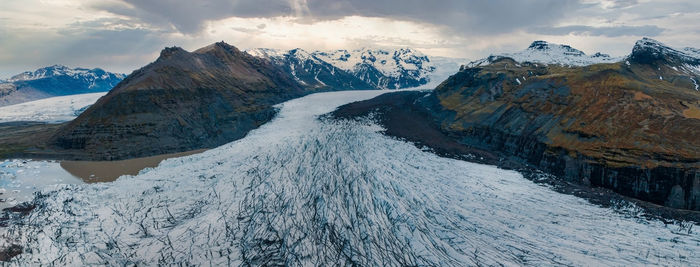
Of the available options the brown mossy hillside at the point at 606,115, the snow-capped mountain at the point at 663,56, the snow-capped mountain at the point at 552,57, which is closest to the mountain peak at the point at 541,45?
the snow-capped mountain at the point at 552,57

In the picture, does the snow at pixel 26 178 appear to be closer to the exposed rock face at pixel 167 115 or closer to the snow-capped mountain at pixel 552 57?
the exposed rock face at pixel 167 115

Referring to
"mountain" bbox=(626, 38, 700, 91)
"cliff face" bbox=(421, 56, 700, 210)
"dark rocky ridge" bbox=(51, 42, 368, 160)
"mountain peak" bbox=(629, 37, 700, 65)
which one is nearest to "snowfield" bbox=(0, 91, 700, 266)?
"cliff face" bbox=(421, 56, 700, 210)

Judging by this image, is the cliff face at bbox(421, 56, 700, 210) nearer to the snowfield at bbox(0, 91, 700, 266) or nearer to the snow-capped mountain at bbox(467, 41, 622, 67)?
the snowfield at bbox(0, 91, 700, 266)

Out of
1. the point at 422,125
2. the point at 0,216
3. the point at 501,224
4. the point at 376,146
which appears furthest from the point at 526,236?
the point at 422,125

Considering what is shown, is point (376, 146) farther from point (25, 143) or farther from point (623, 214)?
point (25, 143)

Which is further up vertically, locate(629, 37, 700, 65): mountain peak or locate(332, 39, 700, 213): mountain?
locate(629, 37, 700, 65): mountain peak

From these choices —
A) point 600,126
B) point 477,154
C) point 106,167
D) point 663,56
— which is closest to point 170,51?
point 106,167

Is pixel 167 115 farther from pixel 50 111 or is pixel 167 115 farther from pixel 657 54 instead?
pixel 50 111
